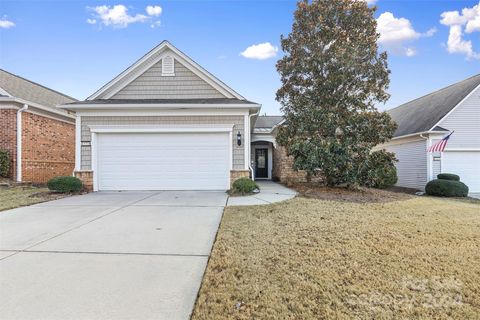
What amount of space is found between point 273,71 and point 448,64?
31.2 feet

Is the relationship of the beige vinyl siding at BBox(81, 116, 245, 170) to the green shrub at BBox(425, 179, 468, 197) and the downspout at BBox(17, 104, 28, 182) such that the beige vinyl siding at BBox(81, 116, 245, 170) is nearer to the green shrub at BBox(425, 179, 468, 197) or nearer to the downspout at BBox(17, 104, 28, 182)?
the downspout at BBox(17, 104, 28, 182)

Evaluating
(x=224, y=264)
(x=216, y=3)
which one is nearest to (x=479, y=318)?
(x=224, y=264)

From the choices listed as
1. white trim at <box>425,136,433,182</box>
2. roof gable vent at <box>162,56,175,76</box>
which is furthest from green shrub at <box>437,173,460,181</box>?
roof gable vent at <box>162,56,175,76</box>

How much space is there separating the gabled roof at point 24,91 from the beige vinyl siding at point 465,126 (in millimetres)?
19805

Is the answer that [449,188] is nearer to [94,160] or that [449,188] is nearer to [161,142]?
[161,142]

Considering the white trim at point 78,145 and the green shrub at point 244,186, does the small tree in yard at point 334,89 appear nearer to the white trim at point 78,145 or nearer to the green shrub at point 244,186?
the green shrub at point 244,186

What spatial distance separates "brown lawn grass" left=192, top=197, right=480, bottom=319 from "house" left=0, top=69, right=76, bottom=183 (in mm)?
11112

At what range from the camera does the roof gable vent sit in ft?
36.3

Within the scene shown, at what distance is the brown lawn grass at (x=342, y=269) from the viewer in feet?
7.89

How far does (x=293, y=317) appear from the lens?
2.26m

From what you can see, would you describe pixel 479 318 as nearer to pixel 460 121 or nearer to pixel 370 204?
pixel 370 204

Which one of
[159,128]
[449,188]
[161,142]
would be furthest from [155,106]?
[449,188]

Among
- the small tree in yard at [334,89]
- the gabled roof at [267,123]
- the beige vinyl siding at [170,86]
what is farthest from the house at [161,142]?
the gabled roof at [267,123]

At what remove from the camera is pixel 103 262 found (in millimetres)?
3467
